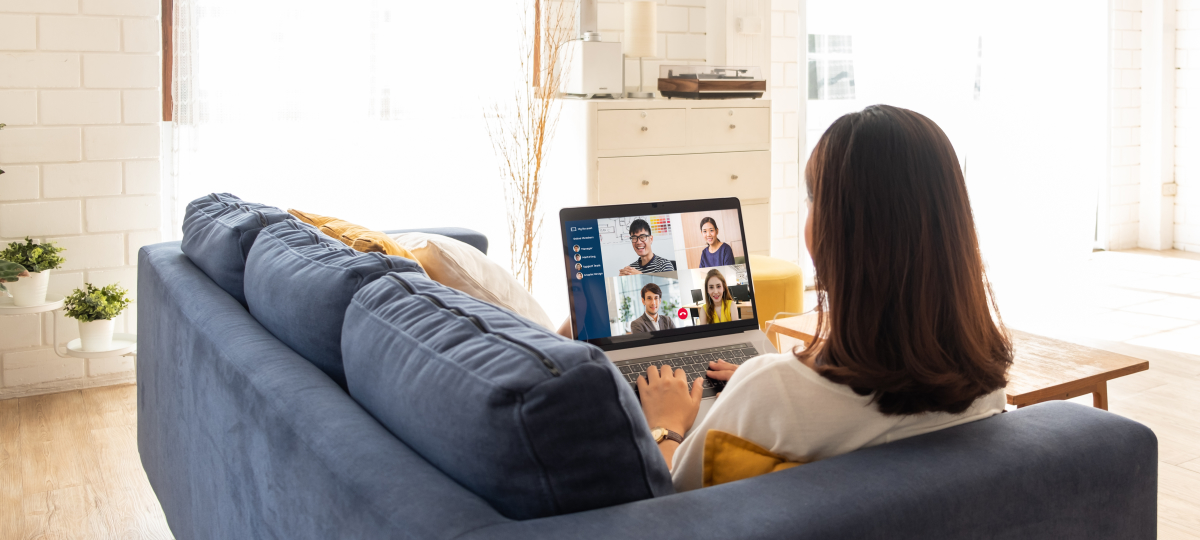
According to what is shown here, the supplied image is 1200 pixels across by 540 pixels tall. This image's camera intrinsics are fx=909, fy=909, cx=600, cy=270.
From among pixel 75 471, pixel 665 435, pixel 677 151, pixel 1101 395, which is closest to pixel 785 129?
pixel 677 151

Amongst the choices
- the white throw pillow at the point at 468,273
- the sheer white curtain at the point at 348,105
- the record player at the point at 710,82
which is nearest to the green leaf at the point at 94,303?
the sheer white curtain at the point at 348,105

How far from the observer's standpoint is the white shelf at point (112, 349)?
3.10m

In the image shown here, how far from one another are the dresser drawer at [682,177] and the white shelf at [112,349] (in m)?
1.81

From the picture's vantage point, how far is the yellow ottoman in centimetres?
303

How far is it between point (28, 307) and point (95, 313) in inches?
7.7

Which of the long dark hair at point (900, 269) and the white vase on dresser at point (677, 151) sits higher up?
the white vase on dresser at point (677, 151)

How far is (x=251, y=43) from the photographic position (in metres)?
3.53

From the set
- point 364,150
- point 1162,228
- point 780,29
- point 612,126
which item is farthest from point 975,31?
point 364,150

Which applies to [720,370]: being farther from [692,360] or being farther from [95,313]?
[95,313]

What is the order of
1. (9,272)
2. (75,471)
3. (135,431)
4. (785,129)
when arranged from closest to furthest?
(75,471), (9,272), (135,431), (785,129)

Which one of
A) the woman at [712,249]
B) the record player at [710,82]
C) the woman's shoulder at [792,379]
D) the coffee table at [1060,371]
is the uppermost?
the record player at [710,82]

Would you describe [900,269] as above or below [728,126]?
below

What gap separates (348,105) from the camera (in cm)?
375

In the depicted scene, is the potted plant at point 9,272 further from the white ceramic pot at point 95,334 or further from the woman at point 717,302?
the woman at point 717,302
